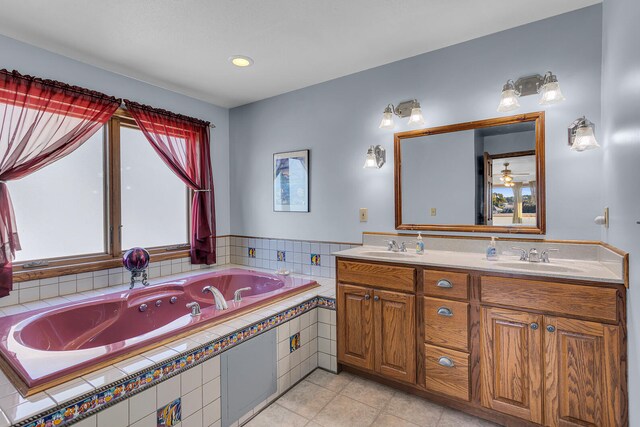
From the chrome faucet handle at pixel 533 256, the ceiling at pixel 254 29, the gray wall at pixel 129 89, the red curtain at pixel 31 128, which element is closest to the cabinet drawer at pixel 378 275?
the chrome faucet handle at pixel 533 256

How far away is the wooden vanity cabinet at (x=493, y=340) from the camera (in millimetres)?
1489

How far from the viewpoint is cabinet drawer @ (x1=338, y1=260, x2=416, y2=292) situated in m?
2.03

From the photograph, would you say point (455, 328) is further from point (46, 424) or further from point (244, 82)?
point (244, 82)

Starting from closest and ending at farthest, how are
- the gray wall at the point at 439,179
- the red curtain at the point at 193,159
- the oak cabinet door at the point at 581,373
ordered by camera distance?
the oak cabinet door at the point at 581,373 → the gray wall at the point at 439,179 → the red curtain at the point at 193,159

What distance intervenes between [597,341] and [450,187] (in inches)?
47.4

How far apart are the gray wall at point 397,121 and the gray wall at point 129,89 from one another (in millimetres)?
112

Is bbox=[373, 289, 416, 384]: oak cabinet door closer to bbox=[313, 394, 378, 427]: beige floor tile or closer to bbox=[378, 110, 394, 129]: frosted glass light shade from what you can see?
bbox=[313, 394, 378, 427]: beige floor tile

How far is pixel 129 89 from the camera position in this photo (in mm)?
2703

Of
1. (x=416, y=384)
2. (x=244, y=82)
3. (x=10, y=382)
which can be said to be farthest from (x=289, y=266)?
(x=10, y=382)

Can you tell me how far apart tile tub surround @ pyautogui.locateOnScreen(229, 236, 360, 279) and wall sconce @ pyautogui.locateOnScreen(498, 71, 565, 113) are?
152cm

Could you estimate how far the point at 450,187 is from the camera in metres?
2.33

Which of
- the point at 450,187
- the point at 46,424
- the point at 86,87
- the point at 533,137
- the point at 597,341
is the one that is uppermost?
the point at 86,87

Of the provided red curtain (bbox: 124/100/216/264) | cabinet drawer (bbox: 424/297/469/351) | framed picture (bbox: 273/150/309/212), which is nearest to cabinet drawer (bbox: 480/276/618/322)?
cabinet drawer (bbox: 424/297/469/351)

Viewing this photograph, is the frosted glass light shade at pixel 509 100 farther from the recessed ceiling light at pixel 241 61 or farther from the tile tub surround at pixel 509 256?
the recessed ceiling light at pixel 241 61
